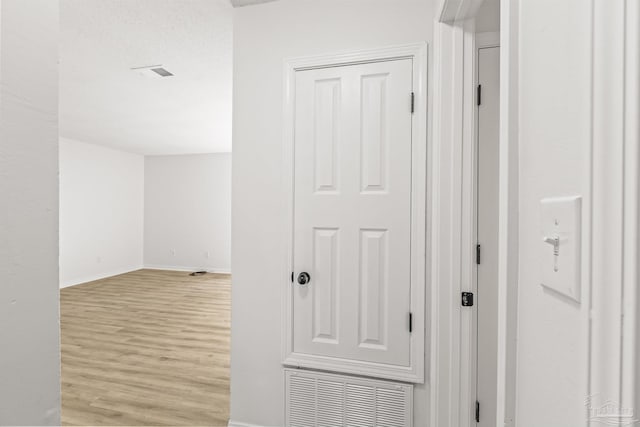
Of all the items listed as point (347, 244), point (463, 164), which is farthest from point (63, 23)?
point (463, 164)

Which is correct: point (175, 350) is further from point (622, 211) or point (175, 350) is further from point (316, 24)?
point (622, 211)

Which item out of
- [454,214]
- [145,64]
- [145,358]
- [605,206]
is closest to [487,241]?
[454,214]

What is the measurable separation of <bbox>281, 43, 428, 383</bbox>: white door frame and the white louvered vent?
6cm

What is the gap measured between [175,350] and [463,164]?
3204 millimetres

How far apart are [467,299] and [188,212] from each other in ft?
24.2

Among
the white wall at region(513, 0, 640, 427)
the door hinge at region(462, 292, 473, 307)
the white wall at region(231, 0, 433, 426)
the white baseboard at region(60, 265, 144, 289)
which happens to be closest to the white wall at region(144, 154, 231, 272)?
the white baseboard at region(60, 265, 144, 289)

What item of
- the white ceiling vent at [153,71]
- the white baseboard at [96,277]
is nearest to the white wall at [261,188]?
the white ceiling vent at [153,71]

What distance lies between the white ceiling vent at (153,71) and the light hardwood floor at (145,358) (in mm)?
2626

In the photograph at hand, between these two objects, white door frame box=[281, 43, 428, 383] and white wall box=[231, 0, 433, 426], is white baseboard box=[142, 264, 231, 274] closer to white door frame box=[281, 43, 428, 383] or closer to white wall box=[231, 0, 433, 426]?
white wall box=[231, 0, 433, 426]

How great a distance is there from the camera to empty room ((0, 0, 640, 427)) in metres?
0.38

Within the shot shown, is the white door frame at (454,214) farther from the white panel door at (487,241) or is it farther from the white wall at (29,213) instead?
the white wall at (29,213)

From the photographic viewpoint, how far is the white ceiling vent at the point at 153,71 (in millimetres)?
3053

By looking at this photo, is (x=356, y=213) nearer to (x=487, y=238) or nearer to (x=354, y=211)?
(x=354, y=211)

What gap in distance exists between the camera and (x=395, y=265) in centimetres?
180
